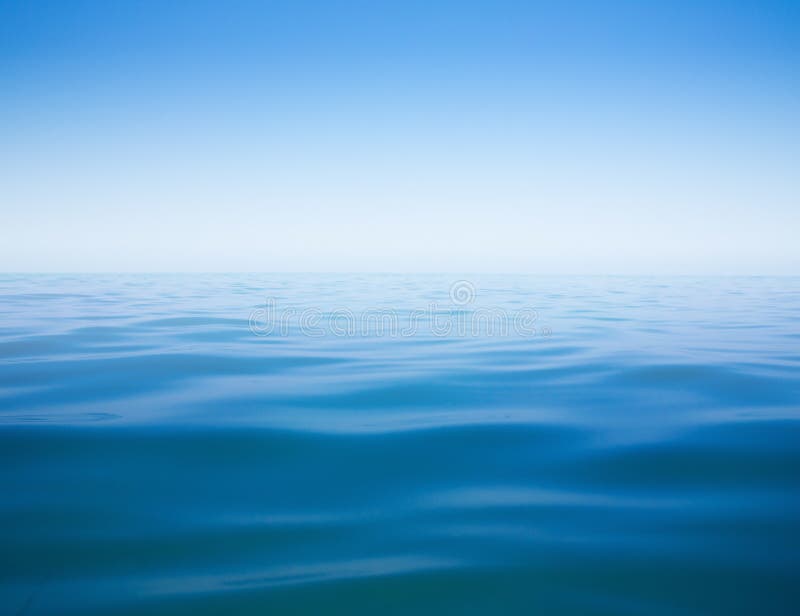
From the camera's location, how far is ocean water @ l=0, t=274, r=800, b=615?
1663 mm

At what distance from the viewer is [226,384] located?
4562 mm

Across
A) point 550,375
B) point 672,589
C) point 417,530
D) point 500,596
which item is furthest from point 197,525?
point 550,375

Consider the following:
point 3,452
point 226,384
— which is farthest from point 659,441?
point 3,452

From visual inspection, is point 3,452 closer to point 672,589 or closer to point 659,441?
point 672,589

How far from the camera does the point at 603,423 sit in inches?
133

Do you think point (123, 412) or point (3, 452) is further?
point (123, 412)

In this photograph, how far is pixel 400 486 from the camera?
246 cm

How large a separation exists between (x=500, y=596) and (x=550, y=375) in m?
3.52

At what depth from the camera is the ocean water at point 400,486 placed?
5.46ft

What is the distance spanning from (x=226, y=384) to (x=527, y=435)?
3053 mm

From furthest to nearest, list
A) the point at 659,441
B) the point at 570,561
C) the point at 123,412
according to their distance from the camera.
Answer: the point at 123,412 < the point at 659,441 < the point at 570,561

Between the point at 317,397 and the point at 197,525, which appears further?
the point at 317,397

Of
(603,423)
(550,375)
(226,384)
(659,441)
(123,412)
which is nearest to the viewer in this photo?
(659,441)

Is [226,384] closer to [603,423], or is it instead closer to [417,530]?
[417,530]
